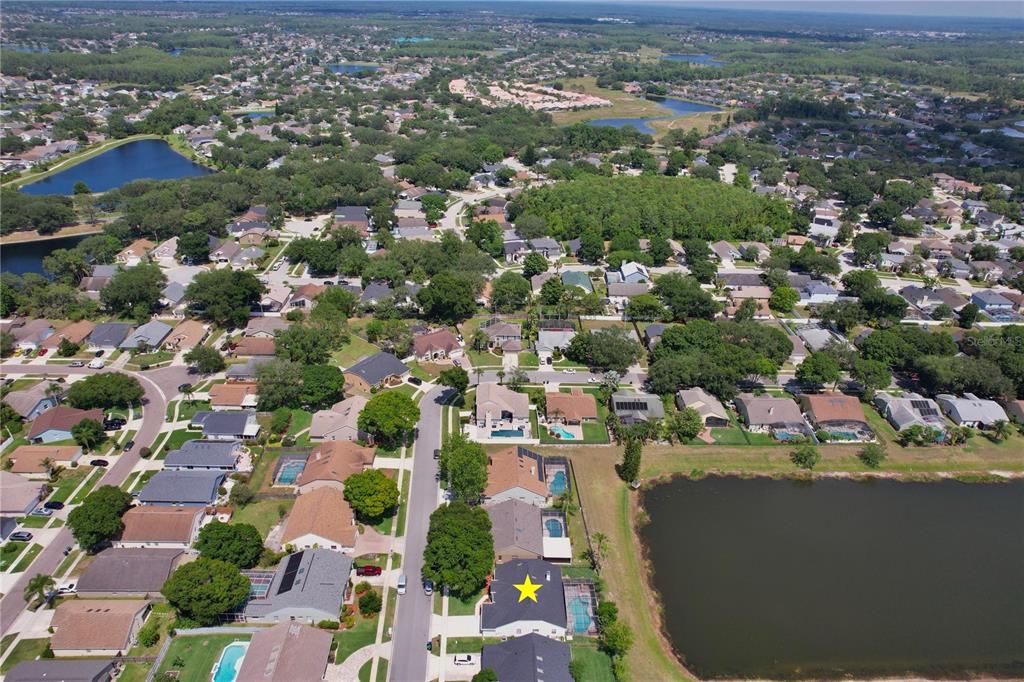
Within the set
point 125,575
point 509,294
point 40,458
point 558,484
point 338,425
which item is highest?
point 509,294

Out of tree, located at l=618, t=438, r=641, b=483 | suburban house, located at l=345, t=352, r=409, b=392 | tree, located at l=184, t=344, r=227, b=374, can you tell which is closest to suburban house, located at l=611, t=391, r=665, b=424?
tree, located at l=618, t=438, r=641, b=483

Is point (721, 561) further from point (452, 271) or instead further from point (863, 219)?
point (863, 219)

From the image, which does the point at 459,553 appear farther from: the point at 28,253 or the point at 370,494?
the point at 28,253

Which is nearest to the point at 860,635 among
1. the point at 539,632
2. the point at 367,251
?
the point at 539,632

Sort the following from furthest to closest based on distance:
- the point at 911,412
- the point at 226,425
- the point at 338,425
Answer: the point at 911,412 < the point at 338,425 < the point at 226,425

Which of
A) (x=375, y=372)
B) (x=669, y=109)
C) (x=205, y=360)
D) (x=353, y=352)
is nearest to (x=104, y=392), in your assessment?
(x=205, y=360)

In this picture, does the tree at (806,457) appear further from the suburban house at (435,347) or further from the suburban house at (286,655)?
the suburban house at (286,655)

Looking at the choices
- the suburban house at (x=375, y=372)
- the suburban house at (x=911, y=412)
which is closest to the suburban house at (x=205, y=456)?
the suburban house at (x=375, y=372)
